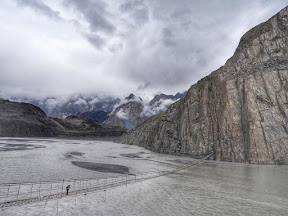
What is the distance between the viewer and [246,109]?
75.8 metres

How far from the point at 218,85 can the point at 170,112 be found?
1421 inches

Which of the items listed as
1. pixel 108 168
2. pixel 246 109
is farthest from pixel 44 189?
pixel 246 109

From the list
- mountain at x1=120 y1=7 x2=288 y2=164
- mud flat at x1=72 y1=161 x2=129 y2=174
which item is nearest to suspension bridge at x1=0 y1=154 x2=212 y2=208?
mud flat at x1=72 y1=161 x2=129 y2=174

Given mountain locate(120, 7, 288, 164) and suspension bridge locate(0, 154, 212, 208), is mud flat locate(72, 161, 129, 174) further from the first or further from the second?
mountain locate(120, 7, 288, 164)

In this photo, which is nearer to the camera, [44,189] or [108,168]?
[44,189]

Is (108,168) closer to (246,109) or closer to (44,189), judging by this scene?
(44,189)

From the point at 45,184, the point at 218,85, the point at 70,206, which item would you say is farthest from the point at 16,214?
the point at 218,85

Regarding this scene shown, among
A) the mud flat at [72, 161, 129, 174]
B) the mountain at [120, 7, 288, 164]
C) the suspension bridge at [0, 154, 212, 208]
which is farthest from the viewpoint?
the mountain at [120, 7, 288, 164]

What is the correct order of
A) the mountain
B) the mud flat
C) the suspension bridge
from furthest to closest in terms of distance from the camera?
the mountain, the mud flat, the suspension bridge

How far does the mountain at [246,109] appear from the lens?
227 feet

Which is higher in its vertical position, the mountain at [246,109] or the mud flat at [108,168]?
the mountain at [246,109]

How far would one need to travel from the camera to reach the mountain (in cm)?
6930

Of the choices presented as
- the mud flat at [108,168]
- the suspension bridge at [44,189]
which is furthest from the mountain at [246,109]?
the suspension bridge at [44,189]

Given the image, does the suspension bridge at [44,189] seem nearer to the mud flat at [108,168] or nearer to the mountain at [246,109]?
the mud flat at [108,168]
